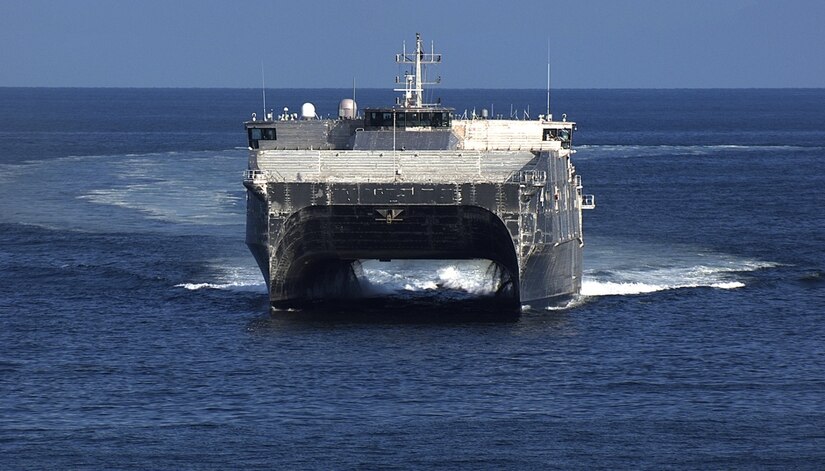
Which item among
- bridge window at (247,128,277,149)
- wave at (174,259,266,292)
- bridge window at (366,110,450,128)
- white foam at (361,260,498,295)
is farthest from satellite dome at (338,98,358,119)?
wave at (174,259,266,292)

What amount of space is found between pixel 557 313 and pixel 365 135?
431 inches

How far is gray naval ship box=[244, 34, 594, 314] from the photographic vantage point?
2247 inches

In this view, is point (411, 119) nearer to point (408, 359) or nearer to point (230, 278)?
point (230, 278)

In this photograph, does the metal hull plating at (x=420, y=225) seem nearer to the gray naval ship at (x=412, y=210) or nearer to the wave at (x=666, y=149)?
the gray naval ship at (x=412, y=210)

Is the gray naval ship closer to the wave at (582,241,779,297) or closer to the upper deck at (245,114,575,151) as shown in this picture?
the upper deck at (245,114,575,151)

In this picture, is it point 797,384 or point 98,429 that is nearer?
point 98,429

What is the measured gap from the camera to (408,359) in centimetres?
5275

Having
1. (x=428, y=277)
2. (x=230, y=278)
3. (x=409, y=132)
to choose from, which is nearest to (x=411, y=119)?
(x=409, y=132)

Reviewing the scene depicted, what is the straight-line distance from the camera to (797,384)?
161 ft

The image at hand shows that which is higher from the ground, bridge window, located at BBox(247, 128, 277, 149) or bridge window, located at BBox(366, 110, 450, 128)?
bridge window, located at BBox(366, 110, 450, 128)

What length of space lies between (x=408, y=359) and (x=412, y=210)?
23.1ft

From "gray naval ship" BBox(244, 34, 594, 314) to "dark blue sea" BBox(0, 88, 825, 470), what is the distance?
78.1 inches
